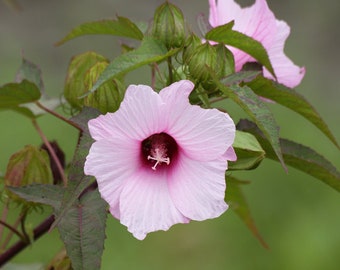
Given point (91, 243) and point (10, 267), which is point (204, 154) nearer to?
point (91, 243)

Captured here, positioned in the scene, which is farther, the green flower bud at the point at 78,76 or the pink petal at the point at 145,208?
the green flower bud at the point at 78,76

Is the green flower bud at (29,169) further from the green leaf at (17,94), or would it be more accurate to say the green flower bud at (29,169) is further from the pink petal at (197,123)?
the pink petal at (197,123)

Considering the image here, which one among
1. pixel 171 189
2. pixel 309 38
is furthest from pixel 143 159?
pixel 309 38

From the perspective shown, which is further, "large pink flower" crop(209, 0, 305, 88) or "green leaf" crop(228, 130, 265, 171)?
"large pink flower" crop(209, 0, 305, 88)

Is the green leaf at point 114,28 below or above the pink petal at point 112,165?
above

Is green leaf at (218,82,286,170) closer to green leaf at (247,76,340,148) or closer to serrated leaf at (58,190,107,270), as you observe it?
green leaf at (247,76,340,148)

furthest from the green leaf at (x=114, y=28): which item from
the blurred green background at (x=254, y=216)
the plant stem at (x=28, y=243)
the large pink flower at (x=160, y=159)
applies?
the blurred green background at (x=254, y=216)

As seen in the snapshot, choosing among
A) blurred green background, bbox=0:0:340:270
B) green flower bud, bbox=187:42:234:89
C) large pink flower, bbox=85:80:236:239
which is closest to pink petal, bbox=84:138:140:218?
large pink flower, bbox=85:80:236:239
